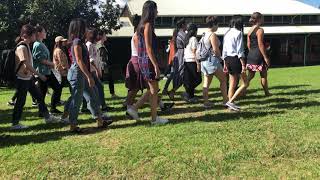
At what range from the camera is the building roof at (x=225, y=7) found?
3600 centimetres

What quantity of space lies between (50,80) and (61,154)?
342cm

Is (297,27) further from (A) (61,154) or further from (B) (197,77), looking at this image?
(A) (61,154)

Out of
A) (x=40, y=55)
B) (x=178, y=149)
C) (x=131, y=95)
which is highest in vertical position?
(x=40, y=55)

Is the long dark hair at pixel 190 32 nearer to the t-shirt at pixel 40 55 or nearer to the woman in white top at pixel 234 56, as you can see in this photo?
the woman in white top at pixel 234 56

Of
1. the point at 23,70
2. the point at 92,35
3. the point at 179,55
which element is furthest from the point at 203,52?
the point at 23,70

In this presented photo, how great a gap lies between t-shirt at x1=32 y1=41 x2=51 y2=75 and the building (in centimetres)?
2423

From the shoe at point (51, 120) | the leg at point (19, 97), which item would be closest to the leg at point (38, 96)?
the shoe at point (51, 120)

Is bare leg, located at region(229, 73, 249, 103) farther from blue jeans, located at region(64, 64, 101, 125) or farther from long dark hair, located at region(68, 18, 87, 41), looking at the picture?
long dark hair, located at region(68, 18, 87, 41)

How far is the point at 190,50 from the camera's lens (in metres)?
10.1

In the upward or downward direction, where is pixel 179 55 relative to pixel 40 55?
downward

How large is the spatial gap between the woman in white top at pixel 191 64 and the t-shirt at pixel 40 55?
2821mm

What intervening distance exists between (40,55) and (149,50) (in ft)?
8.80

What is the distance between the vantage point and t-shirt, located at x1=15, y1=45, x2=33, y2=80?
7.61 meters

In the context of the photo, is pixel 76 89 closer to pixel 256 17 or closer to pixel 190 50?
pixel 190 50
